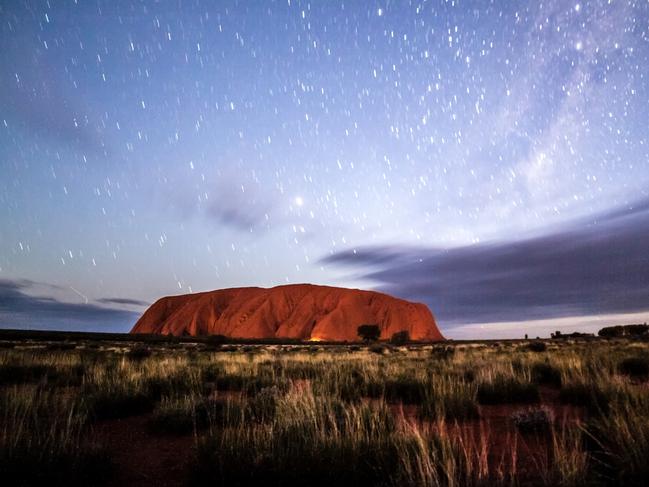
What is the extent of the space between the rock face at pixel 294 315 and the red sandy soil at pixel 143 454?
10673 centimetres

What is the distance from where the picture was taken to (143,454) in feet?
17.2

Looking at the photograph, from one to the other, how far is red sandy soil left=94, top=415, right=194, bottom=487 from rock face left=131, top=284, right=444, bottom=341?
350 feet

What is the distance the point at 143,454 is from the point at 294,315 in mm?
122332

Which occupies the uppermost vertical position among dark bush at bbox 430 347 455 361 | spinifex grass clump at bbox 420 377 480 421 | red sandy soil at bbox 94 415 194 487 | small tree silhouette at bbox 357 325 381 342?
small tree silhouette at bbox 357 325 381 342

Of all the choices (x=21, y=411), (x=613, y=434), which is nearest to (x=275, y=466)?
(x=613, y=434)

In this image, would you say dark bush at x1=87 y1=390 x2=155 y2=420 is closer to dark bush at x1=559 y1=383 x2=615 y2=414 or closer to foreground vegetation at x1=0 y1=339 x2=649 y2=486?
foreground vegetation at x1=0 y1=339 x2=649 y2=486

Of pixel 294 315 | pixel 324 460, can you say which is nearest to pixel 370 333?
pixel 294 315

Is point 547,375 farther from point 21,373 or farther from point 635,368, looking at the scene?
point 21,373

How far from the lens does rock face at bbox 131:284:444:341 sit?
4702 inches

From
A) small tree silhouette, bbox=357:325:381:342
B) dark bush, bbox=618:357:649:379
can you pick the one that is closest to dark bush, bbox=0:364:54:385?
dark bush, bbox=618:357:649:379

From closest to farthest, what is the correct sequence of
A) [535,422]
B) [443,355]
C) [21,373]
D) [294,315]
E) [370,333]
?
[535,422], [21,373], [443,355], [370,333], [294,315]

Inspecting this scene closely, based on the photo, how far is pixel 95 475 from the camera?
163 inches

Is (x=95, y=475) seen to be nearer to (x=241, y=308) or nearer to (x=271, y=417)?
(x=271, y=417)

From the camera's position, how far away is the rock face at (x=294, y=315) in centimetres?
11944
